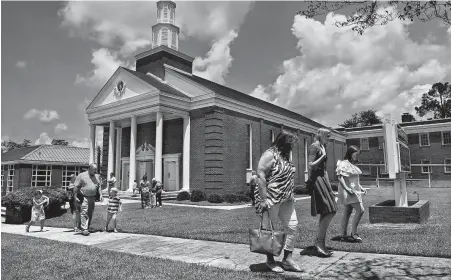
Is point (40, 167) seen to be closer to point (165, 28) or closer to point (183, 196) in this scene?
point (165, 28)

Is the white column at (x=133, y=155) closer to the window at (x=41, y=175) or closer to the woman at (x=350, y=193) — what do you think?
the window at (x=41, y=175)

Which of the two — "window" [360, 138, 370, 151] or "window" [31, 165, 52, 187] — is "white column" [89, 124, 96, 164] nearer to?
"window" [31, 165, 52, 187]

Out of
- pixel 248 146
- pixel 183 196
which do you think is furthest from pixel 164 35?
pixel 183 196

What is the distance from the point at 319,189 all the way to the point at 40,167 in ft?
109

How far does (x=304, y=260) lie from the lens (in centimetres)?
573

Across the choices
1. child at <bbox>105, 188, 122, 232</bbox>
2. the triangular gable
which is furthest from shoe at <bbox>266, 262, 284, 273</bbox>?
the triangular gable

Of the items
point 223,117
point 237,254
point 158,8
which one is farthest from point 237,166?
point 237,254

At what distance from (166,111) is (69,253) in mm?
16691

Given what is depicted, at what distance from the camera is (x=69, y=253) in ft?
22.3

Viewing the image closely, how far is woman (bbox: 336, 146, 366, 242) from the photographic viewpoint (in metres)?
7.08

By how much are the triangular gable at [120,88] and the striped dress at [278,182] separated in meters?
18.7

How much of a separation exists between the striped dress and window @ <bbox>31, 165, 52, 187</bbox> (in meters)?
33.0

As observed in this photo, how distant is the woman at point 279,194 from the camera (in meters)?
5.01

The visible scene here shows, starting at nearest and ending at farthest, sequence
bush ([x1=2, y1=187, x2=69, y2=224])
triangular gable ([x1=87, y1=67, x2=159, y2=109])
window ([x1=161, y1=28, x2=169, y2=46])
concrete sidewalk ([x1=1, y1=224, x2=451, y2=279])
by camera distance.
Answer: concrete sidewalk ([x1=1, y1=224, x2=451, y2=279])
bush ([x1=2, y1=187, x2=69, y2=224])
triangular gable ([x1=87, y1=67, x2=159, y2=109])
window ([x1=161, y1=28, x2=169, y2=46])
